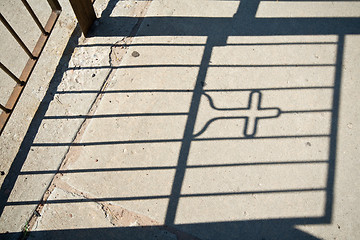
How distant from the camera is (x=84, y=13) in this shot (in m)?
3.42

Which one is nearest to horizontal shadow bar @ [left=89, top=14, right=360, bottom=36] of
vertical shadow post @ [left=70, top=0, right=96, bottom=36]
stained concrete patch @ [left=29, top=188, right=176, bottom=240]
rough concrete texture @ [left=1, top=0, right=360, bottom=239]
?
rough concrete texture @ [left=1, top=0, right=360, bottom=239]

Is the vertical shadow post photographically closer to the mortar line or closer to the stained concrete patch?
the mortar line

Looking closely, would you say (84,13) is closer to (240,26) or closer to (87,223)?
(240,26)

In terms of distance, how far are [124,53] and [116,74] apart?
298 millimetres

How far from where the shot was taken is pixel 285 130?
302 centimetres

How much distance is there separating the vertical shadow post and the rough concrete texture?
0.45 ft

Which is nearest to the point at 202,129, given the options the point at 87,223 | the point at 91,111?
the point at 91,111

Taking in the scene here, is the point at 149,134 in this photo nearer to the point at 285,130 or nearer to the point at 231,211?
the point at 231,211

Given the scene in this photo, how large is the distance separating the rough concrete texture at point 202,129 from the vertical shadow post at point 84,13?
0.45 ft

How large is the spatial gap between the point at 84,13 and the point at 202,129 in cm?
194

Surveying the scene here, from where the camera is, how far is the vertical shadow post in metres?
3.26

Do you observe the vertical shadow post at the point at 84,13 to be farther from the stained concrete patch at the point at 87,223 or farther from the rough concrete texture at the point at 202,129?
the stained concrete patch at the point at 87,223

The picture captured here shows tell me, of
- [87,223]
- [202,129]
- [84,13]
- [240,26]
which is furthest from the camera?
[240,26]

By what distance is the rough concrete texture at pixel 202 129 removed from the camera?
270 cm
